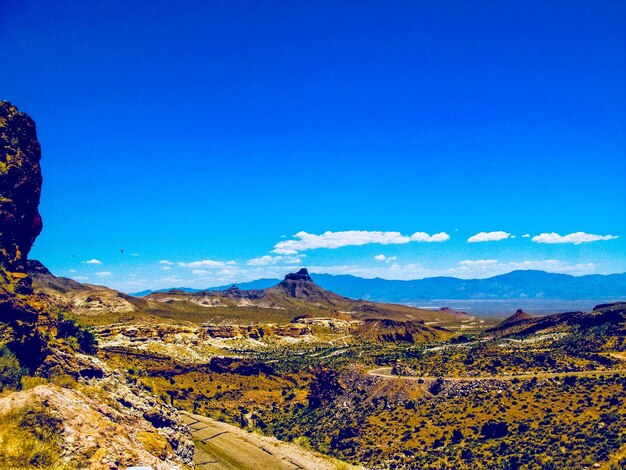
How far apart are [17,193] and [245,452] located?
45701 millimetres

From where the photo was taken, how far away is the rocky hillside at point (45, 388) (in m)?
26.6

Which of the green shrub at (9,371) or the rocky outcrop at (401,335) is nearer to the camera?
the green shrub at (9,371)

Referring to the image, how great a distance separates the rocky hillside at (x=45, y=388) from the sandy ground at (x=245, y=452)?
1347 centimetres

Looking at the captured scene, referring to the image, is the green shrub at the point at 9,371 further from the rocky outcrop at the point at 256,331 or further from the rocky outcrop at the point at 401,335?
the rocky outcrop at the point at 401,335

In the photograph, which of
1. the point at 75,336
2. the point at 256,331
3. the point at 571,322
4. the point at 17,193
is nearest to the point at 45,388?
the point at 75,336

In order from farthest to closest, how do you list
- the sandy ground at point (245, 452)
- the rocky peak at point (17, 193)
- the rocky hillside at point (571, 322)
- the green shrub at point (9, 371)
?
1. the rocky hillside at point (571, 322)
2. the sandy ground at point (245, 452)
3. the rocky peak at point (17, 193)
4. the green shrub at point (9, 371)

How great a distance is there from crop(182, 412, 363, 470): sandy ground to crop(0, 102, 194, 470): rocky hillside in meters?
13.5

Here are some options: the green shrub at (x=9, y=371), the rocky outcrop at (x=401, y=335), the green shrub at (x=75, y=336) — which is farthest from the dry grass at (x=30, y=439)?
the rocky outcrop at (x=401, y=335)

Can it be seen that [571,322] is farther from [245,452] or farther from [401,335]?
[245,452]

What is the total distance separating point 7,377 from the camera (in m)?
32.0

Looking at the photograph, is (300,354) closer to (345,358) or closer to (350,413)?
(345,358)

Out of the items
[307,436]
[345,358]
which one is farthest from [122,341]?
[307,436]

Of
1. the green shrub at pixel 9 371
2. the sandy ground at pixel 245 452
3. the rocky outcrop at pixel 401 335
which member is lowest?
the sandy ground at pixel 245 452

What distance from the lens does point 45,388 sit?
101ft
